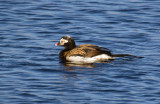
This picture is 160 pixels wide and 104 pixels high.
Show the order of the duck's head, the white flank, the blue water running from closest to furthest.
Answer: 1. the blue water
2. the white flank
3. the duck's head

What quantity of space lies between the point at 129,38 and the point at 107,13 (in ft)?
13.5

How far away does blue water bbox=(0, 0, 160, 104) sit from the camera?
12.5m

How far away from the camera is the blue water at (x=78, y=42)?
41.1 feet

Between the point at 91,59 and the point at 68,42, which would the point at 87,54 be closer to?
the point at 91,59

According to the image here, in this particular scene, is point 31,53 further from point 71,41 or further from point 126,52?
point 126,52

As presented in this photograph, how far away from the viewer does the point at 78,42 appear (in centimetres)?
1827

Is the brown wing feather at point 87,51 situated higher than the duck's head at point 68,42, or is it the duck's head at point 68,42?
the duck's head at point 68,42

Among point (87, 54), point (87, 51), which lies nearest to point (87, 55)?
point (87, 54)

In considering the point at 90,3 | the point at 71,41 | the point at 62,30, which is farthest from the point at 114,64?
the point at 90,3

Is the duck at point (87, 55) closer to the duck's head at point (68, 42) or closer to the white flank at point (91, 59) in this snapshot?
the white flank at point (91, 59)

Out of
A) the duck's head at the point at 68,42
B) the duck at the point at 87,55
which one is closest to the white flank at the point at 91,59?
the duck at the point at 87,55

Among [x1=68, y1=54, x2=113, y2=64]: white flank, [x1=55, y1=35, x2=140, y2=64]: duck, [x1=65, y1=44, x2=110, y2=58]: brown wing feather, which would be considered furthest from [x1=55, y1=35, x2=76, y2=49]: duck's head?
[x1=68, y1=54, x2=113, y2=64]: white flank

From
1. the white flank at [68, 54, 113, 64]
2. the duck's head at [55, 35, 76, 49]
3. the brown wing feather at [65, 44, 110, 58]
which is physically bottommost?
the white flank at [68, 54, 113, 64]

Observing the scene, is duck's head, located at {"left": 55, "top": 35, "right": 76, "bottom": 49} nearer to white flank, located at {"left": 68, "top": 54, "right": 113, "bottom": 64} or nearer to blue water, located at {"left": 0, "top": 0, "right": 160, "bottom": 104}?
blue water, located at {"left": 0, "top": 0, "right": 160, "bottom": 104}
